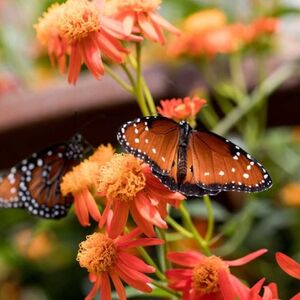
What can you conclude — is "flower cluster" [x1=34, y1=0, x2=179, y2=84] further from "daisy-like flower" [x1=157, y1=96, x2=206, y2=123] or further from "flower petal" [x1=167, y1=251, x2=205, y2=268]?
"flower petal" [x1=167, y1=251, x2=205, y2=268]

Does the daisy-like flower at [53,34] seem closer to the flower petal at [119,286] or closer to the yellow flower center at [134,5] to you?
the yellow flower center at [134,5]

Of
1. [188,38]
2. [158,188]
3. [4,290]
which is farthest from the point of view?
[4,290]

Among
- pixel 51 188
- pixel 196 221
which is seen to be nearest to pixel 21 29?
pixel 196 221

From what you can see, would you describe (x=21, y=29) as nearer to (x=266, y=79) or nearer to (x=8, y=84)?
(x=8, y=84)

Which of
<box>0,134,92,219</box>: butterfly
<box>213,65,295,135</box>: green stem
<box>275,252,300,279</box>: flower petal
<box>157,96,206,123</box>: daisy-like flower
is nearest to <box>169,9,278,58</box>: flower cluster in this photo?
<box>213,65,295,135</box>: green stem

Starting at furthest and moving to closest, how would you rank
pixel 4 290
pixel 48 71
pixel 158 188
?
pixel 48 71
pixel 4 290
pixel 158 188

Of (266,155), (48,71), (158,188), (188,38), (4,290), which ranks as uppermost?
(158,188)
